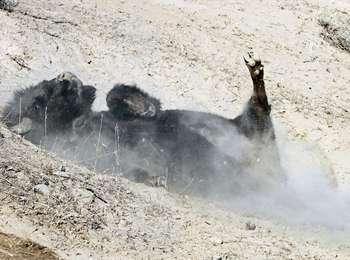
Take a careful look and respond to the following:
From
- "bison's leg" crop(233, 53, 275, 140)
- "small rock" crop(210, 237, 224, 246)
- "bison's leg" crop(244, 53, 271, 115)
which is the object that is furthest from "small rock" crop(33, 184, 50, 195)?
"bison's leg" crop(233, 53, 275, 140)

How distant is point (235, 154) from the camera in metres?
8.69

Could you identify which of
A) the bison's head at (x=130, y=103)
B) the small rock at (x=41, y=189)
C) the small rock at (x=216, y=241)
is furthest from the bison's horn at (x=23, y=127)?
the small rock at (x=216, y=241)

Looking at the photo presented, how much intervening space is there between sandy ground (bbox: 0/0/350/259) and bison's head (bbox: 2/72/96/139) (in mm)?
252

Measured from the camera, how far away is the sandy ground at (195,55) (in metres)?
9.66

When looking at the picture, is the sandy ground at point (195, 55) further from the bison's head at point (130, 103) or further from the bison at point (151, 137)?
the bison at point (151, 137)

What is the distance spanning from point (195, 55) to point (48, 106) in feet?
9.73

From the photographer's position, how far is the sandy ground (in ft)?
31.7

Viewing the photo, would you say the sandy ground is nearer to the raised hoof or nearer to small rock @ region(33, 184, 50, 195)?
the raised hoof

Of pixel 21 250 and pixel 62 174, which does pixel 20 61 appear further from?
pixel 21 250

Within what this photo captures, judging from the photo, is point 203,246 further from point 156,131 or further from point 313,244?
point 156,131

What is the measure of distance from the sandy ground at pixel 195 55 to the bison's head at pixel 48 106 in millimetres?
252

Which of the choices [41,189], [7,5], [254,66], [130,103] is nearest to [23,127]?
[130,103]

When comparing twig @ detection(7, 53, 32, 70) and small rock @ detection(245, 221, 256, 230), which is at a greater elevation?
small rock @ detection(245, 221, 256, 230)

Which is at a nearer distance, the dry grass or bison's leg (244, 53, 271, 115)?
the dry grass
